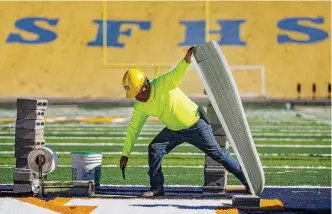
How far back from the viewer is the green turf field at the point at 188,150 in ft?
26.1

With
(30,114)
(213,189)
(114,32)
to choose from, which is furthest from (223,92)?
(114,32)

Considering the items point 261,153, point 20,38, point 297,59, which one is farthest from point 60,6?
point 261,153

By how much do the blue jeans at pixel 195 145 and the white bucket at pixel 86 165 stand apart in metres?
0.58

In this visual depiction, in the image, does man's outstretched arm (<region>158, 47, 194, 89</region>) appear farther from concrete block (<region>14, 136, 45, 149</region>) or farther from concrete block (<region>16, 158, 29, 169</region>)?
concrete block (<region>16, 158, 29, 169</region>)

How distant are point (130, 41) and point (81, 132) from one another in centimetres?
1335

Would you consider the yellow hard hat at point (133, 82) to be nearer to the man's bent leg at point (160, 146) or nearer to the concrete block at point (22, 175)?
the man's bent leg at point (160, 146)

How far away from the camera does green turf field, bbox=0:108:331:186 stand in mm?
7961

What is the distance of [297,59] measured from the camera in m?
26.6

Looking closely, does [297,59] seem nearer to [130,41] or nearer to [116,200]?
[130,41]

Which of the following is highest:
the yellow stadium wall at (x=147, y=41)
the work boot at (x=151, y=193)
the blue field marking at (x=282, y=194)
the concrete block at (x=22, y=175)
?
the yellow stadium wall at (x=147, y=41)

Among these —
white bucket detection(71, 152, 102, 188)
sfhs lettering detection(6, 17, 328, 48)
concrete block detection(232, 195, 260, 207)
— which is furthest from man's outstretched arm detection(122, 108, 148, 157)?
sfhs lettering detection(6, 17, 328, 48)

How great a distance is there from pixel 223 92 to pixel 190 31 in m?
21.0

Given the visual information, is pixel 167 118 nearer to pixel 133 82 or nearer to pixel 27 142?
pixel 133 82

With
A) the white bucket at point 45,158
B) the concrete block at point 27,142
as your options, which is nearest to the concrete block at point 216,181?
the white bucket at point 45,158
